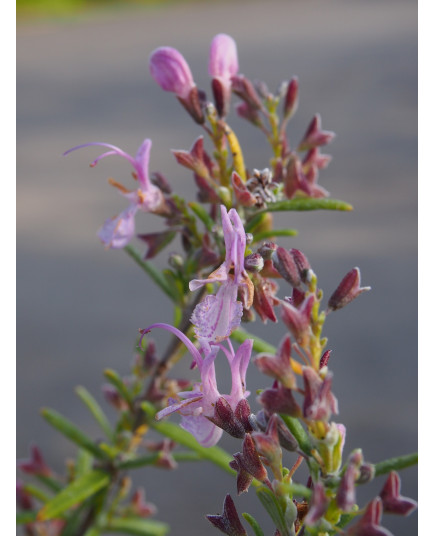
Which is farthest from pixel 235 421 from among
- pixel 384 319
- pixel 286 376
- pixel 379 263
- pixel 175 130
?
pixel 175 130

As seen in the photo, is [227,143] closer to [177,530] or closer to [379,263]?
[177,530]

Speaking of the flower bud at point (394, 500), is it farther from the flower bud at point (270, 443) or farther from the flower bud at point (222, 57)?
the flower bud at point (222, 57)

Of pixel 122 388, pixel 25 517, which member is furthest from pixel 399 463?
pixel 25 517

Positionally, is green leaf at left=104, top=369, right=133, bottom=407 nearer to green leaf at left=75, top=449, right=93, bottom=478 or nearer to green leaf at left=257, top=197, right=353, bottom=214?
green leaf at left=75, top=449, right=93, bottom=478

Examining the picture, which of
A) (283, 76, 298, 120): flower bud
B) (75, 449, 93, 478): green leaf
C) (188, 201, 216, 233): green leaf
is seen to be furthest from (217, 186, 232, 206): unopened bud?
(75, 449, 93, 478): green leaf

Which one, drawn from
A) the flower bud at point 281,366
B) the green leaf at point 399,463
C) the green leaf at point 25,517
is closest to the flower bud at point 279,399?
the flower bud at point 281,366

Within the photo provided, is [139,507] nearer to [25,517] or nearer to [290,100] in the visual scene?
[25,517]

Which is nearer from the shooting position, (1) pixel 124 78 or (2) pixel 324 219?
(2) pixel 324 219
